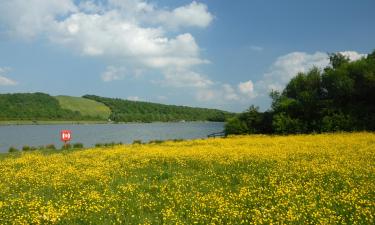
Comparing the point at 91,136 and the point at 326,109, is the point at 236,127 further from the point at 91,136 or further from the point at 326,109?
the point at 91,136

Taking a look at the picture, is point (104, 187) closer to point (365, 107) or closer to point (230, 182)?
point (230, 182)

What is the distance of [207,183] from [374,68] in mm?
42979

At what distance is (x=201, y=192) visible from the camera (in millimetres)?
15398

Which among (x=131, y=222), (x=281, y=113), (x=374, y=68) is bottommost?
(x=131, y=222)

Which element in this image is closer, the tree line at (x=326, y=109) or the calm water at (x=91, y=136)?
the tree line at (x=326, y=109)

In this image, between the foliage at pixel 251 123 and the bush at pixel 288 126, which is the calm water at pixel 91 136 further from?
the bush at pixel 288 126

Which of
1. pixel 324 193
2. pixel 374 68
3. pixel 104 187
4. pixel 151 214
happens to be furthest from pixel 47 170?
pixel 374 68

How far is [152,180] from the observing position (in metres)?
19.0

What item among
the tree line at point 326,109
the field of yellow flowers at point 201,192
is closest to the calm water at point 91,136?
the tree line at point 326,109

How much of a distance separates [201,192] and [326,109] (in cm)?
4072

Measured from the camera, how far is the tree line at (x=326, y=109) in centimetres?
5009

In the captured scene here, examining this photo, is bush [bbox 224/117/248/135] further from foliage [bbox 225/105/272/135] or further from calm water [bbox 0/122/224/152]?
calm water [bbox 0/122/224/152]

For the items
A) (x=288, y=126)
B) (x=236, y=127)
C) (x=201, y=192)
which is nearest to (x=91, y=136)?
(x=236, y=127)

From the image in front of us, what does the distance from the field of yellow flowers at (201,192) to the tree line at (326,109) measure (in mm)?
26555
